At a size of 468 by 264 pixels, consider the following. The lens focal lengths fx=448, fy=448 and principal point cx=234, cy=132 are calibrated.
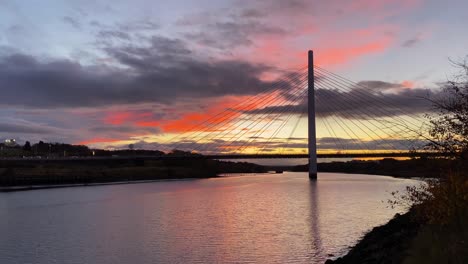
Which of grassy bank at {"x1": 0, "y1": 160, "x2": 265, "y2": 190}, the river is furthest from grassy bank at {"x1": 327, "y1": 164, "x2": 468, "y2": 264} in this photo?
grassy bank at {"x1": 0, "y1": 160, "x2": 265, "y2": 190}

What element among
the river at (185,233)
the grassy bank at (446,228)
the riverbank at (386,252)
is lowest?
the river at (185,233)

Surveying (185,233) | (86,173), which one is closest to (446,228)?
(185,233)

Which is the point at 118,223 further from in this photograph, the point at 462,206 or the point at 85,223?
the point at 462,206

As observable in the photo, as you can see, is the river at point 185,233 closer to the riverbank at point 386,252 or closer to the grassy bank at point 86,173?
→ the riverbank at point 386,252

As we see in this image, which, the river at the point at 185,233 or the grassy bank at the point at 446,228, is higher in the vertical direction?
the grassy bank at the point at 446,228

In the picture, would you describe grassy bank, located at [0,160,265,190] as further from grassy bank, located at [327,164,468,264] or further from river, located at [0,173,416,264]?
grassy bank, located at [327,164,468,264]

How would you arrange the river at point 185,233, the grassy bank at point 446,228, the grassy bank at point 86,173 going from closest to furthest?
the grassy bank at point 446,228
the river at point 185,233
the grassy bank at point 86,173

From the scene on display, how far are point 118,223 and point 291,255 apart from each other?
1654 cm

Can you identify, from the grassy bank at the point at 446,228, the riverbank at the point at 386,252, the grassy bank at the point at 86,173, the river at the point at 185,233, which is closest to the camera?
the grassy bank at the point at 446,228

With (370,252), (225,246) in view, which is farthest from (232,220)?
(370,252)

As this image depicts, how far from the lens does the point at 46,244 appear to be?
930 inches

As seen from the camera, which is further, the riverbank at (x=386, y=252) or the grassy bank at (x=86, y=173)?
the grassy bank at (x=86, y=173)

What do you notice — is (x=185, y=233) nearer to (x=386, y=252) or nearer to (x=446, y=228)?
(x=386, y=252)

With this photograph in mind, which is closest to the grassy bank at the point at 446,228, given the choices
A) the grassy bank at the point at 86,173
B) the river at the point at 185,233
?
the river at the point at 185,233
